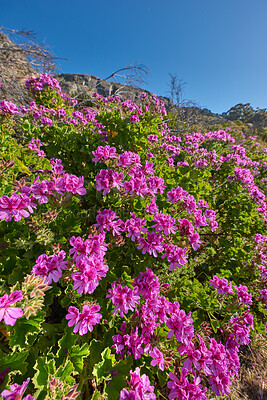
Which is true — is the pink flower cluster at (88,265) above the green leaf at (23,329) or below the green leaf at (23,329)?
above

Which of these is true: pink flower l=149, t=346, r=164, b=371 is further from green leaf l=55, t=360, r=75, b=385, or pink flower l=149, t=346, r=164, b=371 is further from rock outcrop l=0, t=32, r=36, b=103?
rock outcrop l=0, t=32, r=36, b=103

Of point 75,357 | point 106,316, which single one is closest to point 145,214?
point 106,316

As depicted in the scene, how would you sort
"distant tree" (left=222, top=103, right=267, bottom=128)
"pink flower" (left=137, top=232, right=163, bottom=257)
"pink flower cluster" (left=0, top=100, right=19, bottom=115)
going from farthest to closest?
1. "distant tree" (left=222, top=103, right=267, bottom=128)
2. "pink flower cluster" (left=0, top=100, right=19, bottom=115)
3. "pink flower" (left=137, top=232, right=163, bottom=257)

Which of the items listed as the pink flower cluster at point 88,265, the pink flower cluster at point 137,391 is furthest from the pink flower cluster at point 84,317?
the pink flower cluster at point 137,391

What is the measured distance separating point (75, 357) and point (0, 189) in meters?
1.65

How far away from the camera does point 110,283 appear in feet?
6.90

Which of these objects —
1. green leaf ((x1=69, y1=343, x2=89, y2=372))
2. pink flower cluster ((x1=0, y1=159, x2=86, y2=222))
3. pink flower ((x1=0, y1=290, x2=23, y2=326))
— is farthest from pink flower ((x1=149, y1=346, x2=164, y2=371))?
pink flower cluster ((x1=0, y1=159, x2=86, y2=222))

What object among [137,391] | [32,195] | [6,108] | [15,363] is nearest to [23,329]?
[15,363]

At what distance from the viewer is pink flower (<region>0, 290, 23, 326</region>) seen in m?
1.06

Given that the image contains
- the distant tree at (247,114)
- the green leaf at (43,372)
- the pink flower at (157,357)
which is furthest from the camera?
the distant tree at (247,114)

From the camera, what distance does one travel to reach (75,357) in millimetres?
1489

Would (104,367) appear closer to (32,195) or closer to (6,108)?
(32,195)

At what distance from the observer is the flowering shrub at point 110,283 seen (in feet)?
4.54

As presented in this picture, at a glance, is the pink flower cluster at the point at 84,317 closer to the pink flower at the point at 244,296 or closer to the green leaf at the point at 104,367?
the green leaf at the point at 104,367
